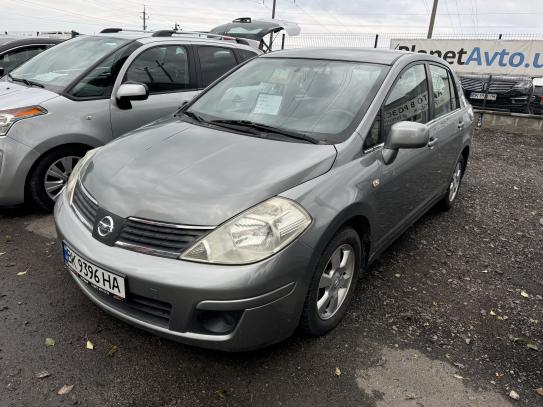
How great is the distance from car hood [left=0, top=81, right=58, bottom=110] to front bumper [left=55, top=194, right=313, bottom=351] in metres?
2.40

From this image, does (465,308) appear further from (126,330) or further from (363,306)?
(126,330)

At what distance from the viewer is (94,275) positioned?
2.17 meters

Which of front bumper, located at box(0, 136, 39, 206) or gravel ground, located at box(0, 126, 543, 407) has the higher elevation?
front bumper, located at box(0, 136, 39, 206)

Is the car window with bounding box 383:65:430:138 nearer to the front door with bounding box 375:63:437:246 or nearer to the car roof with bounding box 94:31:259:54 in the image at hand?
the front door with bounding box 375:63:437:246

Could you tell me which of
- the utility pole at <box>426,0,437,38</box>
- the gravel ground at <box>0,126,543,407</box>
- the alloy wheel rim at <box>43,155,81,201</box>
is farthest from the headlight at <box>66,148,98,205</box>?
the utility pole at <box>426,0,437,38</box>

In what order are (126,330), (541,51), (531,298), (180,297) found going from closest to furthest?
1. (180,297)
2. (126,330)
3. (531,298)
4. (541,51)

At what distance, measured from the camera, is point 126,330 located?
2553 millimetres

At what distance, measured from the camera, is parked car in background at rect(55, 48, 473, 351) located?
200 centimetres

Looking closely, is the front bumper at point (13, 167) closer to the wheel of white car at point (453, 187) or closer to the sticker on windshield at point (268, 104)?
the sticker on windshield at point (268, 104)

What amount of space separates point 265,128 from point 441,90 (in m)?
2.15

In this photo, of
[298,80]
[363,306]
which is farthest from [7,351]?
[298,80]

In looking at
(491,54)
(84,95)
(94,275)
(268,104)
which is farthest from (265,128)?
(491,54)

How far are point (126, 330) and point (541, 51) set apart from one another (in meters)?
11.9

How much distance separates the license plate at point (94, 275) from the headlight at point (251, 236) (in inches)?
14.7
